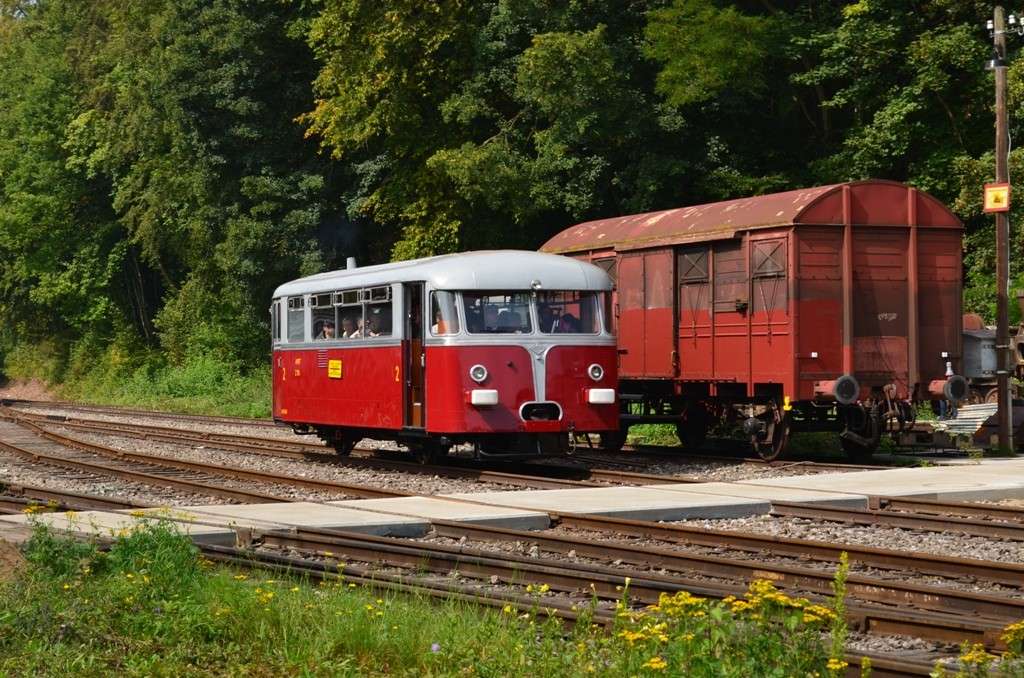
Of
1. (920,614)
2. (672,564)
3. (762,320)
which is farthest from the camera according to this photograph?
(762,320)

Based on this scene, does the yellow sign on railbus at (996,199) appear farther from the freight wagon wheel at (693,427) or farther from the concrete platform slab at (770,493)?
the concrete platform slab at (770,493)

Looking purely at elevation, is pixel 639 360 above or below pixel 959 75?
below

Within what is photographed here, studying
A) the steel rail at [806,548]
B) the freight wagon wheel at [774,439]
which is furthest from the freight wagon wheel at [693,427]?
the steel rail at [806,548]

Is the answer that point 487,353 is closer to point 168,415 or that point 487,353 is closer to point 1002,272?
point 1002,272

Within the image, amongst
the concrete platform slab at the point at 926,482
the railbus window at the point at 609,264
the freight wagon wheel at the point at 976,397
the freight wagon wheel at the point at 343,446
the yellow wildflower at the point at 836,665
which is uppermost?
the railbus window at the point at 609,264

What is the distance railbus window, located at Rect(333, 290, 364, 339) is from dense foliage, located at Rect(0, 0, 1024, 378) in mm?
14336

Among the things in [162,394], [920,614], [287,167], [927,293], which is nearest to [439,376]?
[927,293]

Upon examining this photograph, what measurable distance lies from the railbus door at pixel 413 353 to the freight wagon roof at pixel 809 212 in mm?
4858

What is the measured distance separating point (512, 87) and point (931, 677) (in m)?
33.0

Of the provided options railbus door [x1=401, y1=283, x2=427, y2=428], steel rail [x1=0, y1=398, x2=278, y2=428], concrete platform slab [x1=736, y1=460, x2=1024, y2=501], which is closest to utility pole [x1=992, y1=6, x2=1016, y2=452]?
concrete platform slab [x1=736, y1=460, x2=1024, y2=501]

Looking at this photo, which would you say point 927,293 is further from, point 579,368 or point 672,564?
point 672,564

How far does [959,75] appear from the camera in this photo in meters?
34.6

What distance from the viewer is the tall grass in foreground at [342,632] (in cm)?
663

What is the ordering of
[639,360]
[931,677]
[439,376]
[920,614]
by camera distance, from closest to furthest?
[931,677]
[920,614]
[439,376]
[639,360]
